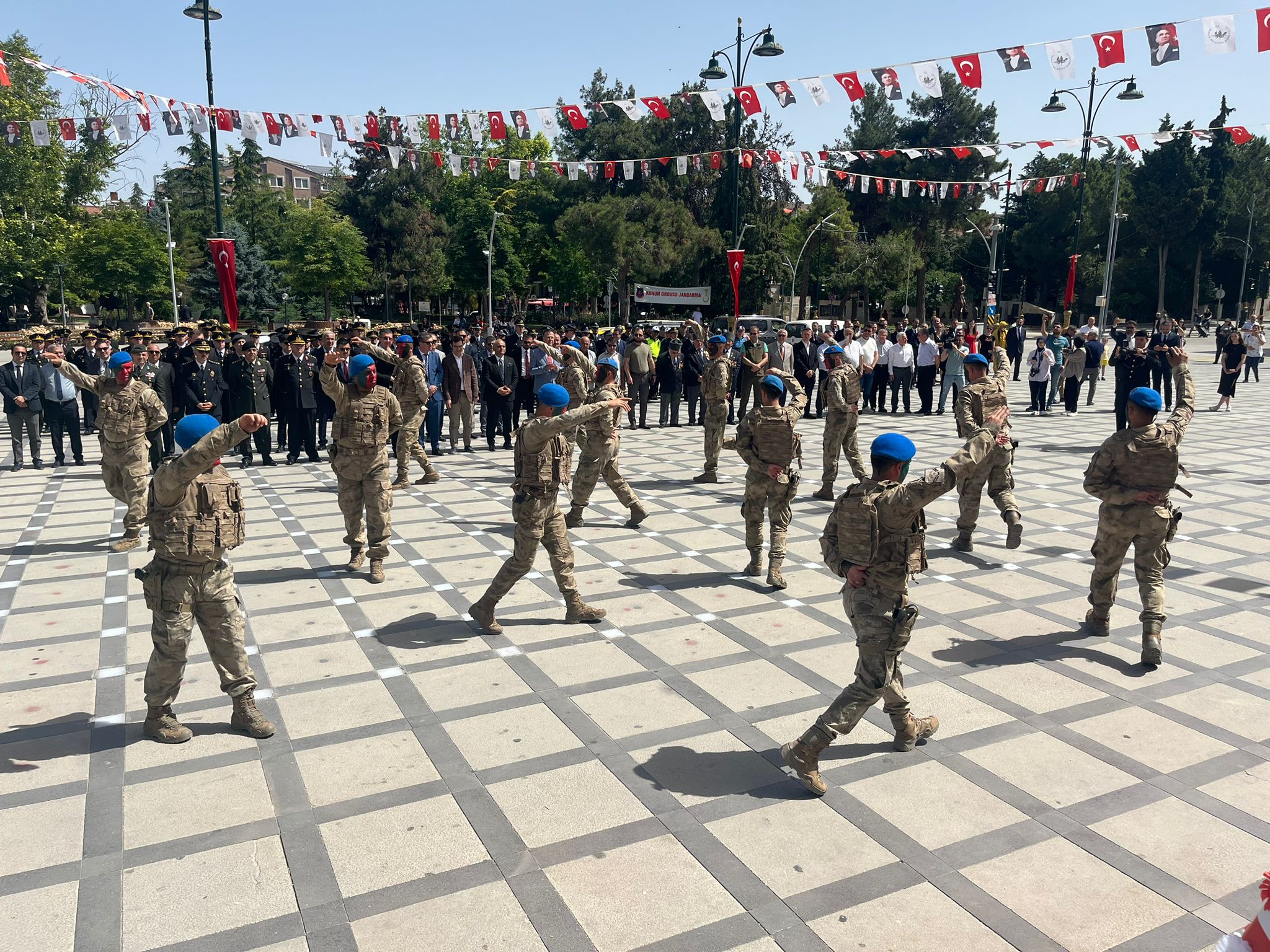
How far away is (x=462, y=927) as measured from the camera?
390 cm

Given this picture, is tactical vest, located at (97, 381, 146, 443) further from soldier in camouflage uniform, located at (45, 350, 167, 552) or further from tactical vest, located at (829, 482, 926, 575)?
tactical vest, located at (829, 482, 926, 575)

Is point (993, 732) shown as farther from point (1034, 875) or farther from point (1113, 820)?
point (1034, 875)

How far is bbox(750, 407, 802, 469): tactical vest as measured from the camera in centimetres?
816

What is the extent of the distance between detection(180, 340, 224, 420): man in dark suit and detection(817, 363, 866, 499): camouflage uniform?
9.32 metres

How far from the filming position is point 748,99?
18.2 m

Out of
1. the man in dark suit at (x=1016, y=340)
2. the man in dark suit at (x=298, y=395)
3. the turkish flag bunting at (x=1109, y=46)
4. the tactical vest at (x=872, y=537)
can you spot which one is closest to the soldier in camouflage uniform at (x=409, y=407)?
the man in dark suit at (x=298, y=395)

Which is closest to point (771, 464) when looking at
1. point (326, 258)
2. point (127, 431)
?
point (127, 431)

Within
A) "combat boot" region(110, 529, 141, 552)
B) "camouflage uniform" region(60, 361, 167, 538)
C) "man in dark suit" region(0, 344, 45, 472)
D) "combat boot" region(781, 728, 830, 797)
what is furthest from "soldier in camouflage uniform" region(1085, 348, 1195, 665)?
"man in dark suit" region(0, 344, 45, 472)

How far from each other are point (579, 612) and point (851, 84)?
13.3 metres

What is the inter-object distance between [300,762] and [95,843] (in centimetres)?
108

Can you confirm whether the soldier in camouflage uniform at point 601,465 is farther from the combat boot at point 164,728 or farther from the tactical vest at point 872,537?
the tactical vest at point 872,537

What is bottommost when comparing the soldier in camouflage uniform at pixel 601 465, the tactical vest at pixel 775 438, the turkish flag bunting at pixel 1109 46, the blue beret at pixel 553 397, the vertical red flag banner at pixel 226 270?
the soldier in camouflage uniform at pixel 601 465

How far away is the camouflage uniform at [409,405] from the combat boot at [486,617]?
573cm

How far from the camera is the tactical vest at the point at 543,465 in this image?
690cm
